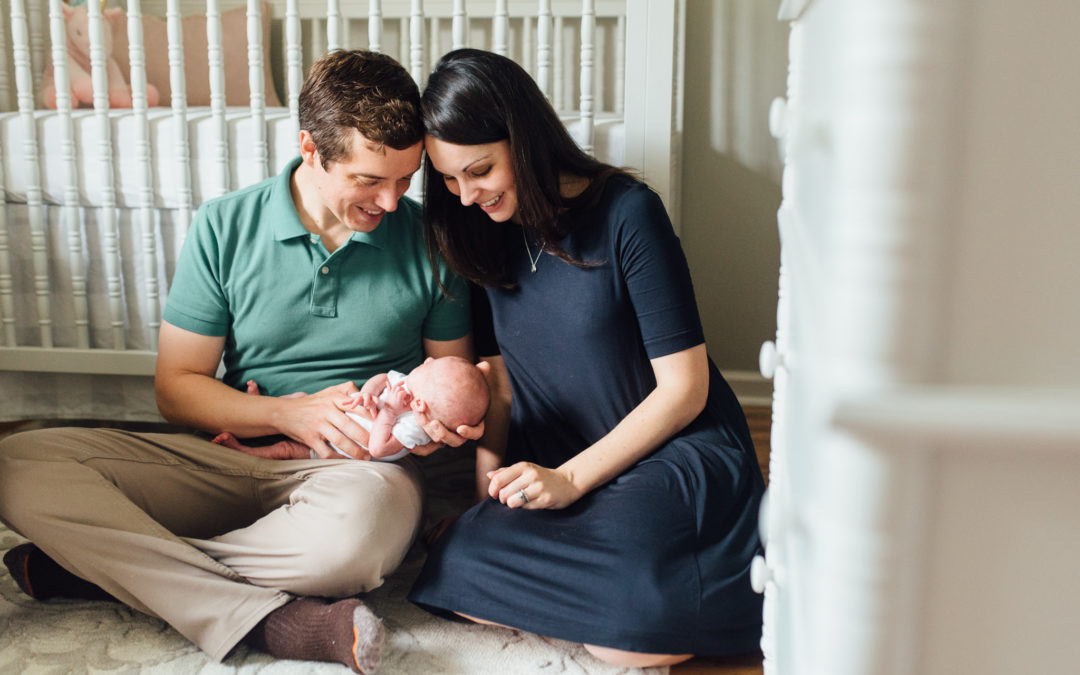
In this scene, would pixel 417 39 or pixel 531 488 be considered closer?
pixel 531 488

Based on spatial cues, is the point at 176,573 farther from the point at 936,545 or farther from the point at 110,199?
the point at 936,545

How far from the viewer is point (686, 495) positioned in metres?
1.29

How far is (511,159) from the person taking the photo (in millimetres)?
1304

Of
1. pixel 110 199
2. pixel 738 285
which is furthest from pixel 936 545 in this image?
pixel 738 285

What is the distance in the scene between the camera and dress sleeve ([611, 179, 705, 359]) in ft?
4.37

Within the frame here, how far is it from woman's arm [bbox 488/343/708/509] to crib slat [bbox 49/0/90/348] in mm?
1102

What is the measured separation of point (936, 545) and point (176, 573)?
3.66 ft

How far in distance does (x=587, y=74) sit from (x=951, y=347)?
139 cm

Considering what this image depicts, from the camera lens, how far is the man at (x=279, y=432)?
1.25m

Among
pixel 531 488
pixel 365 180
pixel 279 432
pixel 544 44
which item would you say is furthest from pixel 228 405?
pixel 544 44

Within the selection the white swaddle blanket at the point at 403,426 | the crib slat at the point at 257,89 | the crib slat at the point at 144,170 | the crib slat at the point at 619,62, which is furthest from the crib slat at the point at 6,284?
the crib slat at the point at 619,62

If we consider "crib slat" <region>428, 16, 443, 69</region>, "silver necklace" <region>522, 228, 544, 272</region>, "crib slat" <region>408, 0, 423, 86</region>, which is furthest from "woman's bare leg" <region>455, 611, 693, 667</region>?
"crib slat" <region>428, 16, 443, 69</region>

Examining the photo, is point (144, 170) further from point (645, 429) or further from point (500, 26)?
point (645, 429)

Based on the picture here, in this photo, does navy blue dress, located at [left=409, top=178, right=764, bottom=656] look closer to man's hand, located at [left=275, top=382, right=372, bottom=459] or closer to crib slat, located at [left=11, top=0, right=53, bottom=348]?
man's hand, located at [left=275, top=382, right=372, bottom=459]
